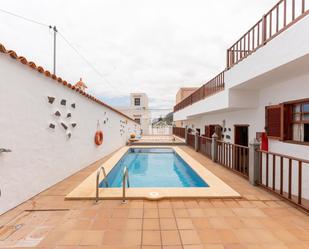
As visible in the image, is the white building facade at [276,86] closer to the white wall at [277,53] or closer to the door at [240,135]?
the white wall at [277,53]

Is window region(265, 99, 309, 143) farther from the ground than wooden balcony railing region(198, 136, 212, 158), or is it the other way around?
window region(265, 99, 309, 143)

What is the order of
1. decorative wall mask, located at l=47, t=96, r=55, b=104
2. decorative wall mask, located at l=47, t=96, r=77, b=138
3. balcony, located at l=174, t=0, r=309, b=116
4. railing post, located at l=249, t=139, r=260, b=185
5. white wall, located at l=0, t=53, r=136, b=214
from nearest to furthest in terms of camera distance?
white wall, located at l=0, t=53, r=136, b=214, balcony, located at l=174, t=0, r=309, b=116, decorative wall mask, located at l=47, t=96, r=55, b=104, decorative wall mask, located at l=47, t=96, r=77, b=138, railing post, located at l=249, t=139, r=260, b=185

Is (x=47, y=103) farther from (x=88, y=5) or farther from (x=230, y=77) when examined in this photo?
(x=230, y=77)

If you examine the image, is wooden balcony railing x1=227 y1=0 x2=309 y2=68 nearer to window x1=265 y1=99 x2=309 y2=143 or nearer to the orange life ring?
window x1=265 y1=99 x2=309 y2=143

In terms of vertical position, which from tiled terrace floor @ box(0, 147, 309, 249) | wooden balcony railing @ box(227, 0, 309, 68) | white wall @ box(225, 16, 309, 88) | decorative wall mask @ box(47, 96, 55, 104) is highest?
wooden balcony railing @ box(227, 0, 309, 68)

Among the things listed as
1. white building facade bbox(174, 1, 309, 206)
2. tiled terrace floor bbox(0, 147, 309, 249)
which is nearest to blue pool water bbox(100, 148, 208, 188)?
tiled terrace floor bbox(0, 147, 309, 249)

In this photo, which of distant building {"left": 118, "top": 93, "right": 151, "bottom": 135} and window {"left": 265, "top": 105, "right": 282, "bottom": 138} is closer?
window {"left": 265, "top": 105, "right": 282, "bottom": 138}

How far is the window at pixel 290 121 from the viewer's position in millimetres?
4605

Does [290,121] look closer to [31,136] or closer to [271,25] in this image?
[271,25]

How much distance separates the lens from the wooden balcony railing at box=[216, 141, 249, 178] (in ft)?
17.9

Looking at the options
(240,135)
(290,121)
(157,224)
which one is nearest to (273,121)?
(290,121)

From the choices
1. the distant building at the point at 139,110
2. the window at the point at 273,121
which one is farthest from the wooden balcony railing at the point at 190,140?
the distant building at the point at 139,110

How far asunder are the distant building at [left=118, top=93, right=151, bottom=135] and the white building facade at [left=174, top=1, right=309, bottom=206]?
2141cm

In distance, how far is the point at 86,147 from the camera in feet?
21.3
